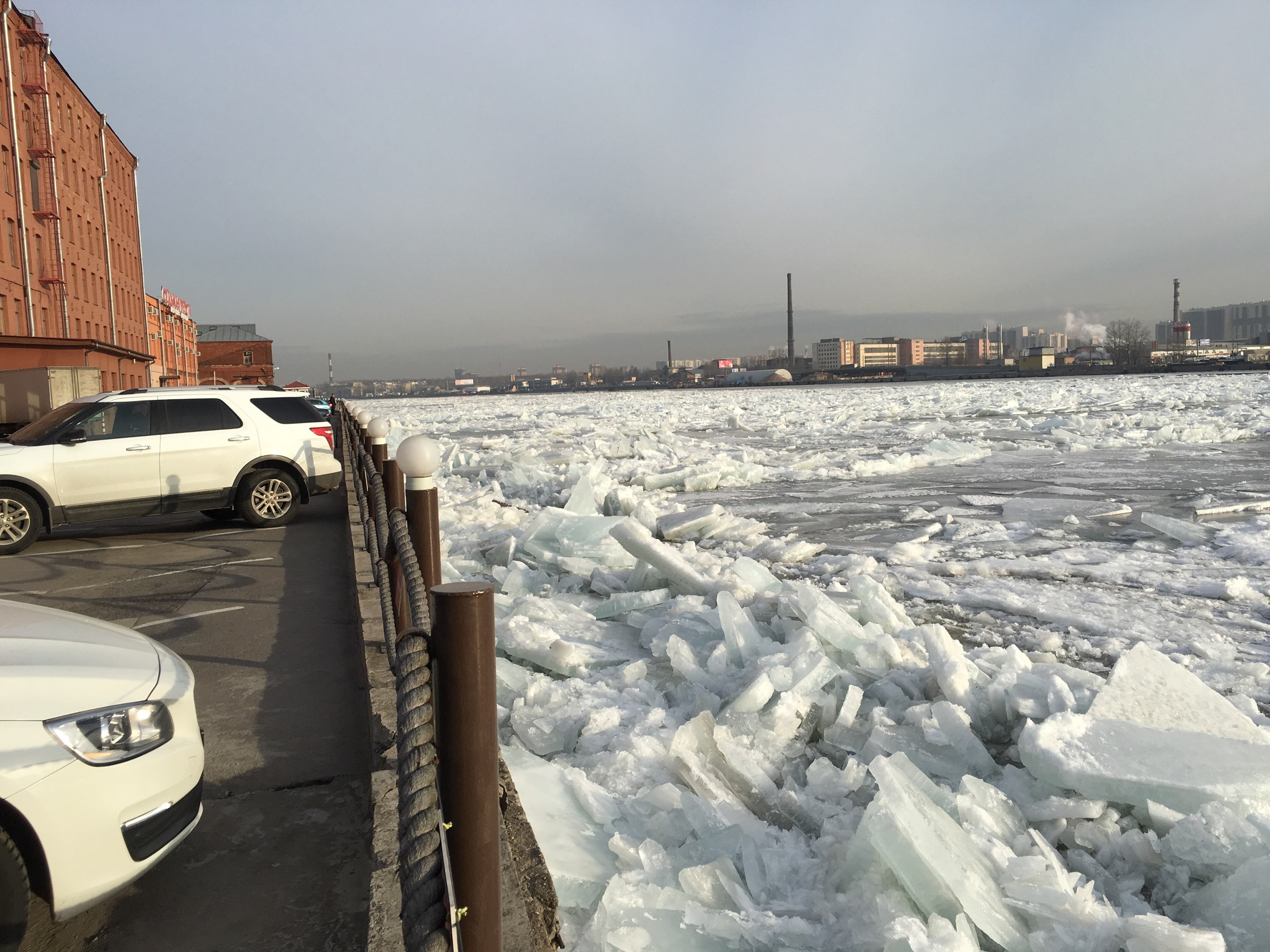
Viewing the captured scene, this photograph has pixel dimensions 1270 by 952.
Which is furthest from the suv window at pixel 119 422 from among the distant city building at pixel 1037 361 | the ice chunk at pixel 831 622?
the distant city building at pixel 1037 361

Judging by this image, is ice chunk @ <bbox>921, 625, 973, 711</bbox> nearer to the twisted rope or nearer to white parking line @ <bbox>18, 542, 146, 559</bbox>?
the twisted rope

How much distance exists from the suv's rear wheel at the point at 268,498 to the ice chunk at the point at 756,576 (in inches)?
252

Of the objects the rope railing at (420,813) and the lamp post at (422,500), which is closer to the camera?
the rope railing at (420,813)

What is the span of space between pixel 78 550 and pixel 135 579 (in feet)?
7.39

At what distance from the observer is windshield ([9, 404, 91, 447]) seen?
8781mm

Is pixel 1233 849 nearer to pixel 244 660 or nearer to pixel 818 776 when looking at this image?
pixel 818 776

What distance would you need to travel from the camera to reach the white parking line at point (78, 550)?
8680 mm

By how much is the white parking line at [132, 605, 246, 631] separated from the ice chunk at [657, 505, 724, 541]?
4.35 m

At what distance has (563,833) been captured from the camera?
3240mm

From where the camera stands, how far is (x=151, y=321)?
62156 mm

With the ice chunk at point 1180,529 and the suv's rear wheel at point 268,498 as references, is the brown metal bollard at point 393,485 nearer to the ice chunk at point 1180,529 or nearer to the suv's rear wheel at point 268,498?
the suv's rear wheel at point 268,498

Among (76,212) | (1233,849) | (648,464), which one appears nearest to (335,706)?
(1233,849)

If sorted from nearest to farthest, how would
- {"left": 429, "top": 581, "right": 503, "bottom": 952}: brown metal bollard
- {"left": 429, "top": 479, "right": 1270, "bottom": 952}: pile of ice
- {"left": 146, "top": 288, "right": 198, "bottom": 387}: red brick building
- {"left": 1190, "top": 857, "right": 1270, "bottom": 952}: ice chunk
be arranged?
{"left": 429, "top": 581, "right": 503, "bottom": 952}: brown metal bollard
{"left": 1190, "top": 857, "right": 1270, "bottom": 952}: ice chunk
{"left": 429, "top": 479, "right": 1270, "bottom": 952}: pile of ice
{"left": 146, "top": 288, "right": 198, "bottom": 387}: red brick building

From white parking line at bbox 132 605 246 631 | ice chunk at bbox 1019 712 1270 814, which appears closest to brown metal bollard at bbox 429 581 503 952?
ice chunk at bbox 1019 712 1270 814
